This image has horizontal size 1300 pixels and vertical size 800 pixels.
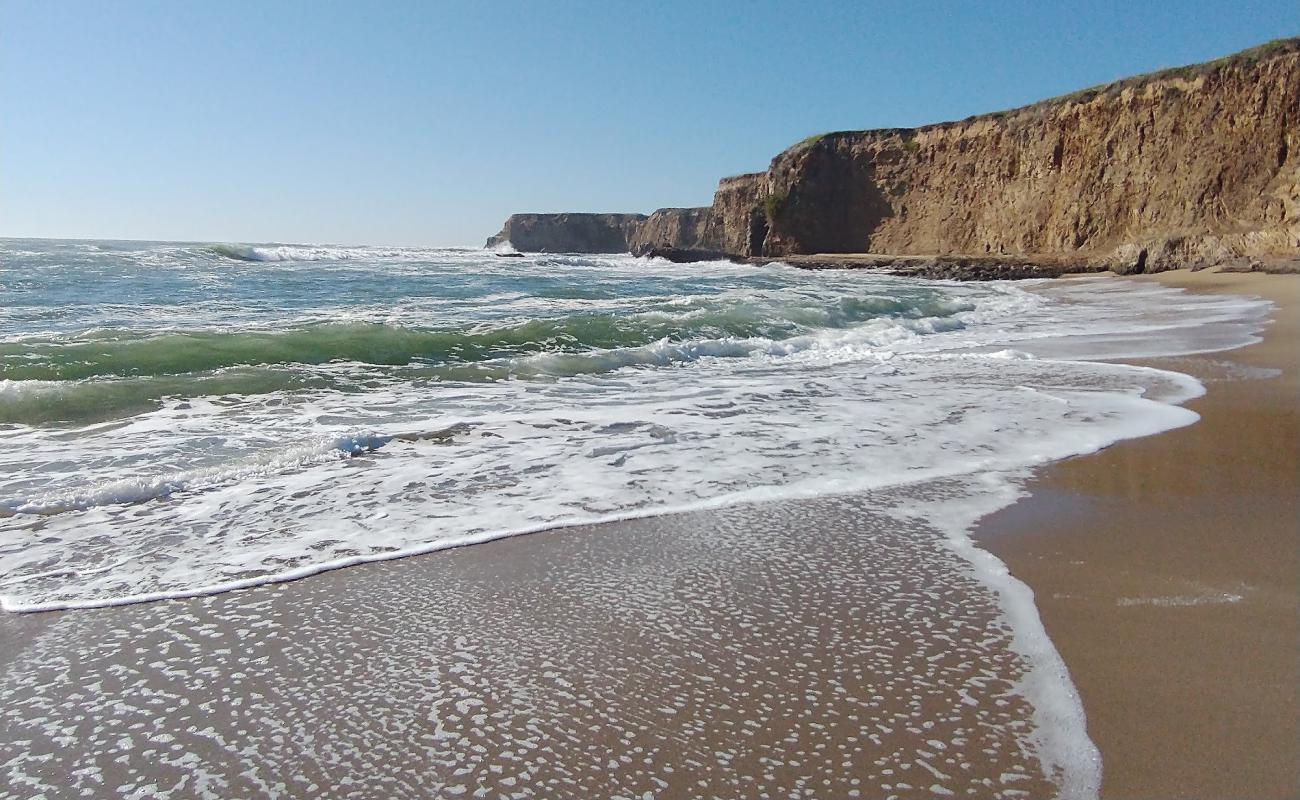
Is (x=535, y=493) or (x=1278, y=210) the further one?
(x=1278, y=210)

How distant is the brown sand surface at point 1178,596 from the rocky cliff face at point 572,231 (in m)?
100

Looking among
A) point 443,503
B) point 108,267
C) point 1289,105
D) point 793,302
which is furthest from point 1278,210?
point 108,267

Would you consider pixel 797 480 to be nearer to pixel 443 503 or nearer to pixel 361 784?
pixel 443 503

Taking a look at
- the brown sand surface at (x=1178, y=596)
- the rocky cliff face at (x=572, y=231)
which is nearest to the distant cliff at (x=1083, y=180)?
the brown sand surface at (x=1178, y=596)

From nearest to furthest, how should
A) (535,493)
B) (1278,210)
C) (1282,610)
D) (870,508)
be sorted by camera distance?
(1282,610), (870,508), (535,493), (1278,210)

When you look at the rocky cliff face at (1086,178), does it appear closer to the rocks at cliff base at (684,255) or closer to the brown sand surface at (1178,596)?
the rocks at cliff base at (684,255)

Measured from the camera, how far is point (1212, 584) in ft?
10.1

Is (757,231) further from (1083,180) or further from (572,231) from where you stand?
(572,231)

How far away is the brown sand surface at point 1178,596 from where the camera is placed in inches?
80.0

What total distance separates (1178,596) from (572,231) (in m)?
107

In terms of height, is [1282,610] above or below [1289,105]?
below

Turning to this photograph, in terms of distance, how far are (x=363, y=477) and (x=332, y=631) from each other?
2.04 meters

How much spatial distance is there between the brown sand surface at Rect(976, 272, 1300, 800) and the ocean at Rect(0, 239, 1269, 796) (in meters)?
0.14

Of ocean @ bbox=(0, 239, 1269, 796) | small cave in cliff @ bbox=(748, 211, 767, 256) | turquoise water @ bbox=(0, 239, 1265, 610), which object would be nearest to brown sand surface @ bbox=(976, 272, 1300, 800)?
ocean @ bbox=(0, 239, 1269, 796)
